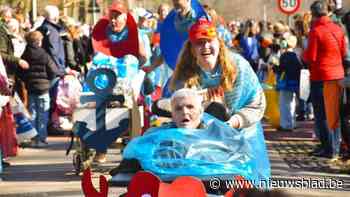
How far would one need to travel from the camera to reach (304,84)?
14602mm

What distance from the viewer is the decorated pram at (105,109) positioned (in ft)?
32.3

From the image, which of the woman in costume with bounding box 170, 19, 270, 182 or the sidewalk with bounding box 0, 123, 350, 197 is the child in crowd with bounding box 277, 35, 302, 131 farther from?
the woman in costume with bounding box 170, 19, 270, 182

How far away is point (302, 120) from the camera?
17266 millimetres

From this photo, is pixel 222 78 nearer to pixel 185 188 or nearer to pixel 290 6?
pixel 185 188

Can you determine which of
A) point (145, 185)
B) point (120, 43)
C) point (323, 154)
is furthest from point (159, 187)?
point (323, 154)

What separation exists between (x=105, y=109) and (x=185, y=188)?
18.0ft

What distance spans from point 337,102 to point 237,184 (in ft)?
20.0

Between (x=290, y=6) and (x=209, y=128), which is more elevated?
(x=290, y=6)

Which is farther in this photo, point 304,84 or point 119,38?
point 304,84

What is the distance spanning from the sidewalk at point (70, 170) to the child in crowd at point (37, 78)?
0.47m

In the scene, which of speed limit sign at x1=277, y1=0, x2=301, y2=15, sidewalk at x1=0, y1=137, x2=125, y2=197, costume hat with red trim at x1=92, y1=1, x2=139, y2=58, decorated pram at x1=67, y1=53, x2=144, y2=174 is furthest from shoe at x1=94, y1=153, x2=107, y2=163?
speed limit sign at x1=277, y1=0, x2=301, y2=15

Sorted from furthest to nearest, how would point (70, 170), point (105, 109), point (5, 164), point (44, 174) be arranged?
point (5, 164)
point (70, 170)
point (44, 174)
point (105, 109)

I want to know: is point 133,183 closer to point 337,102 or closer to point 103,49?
point 103,49

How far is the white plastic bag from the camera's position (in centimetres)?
1434
